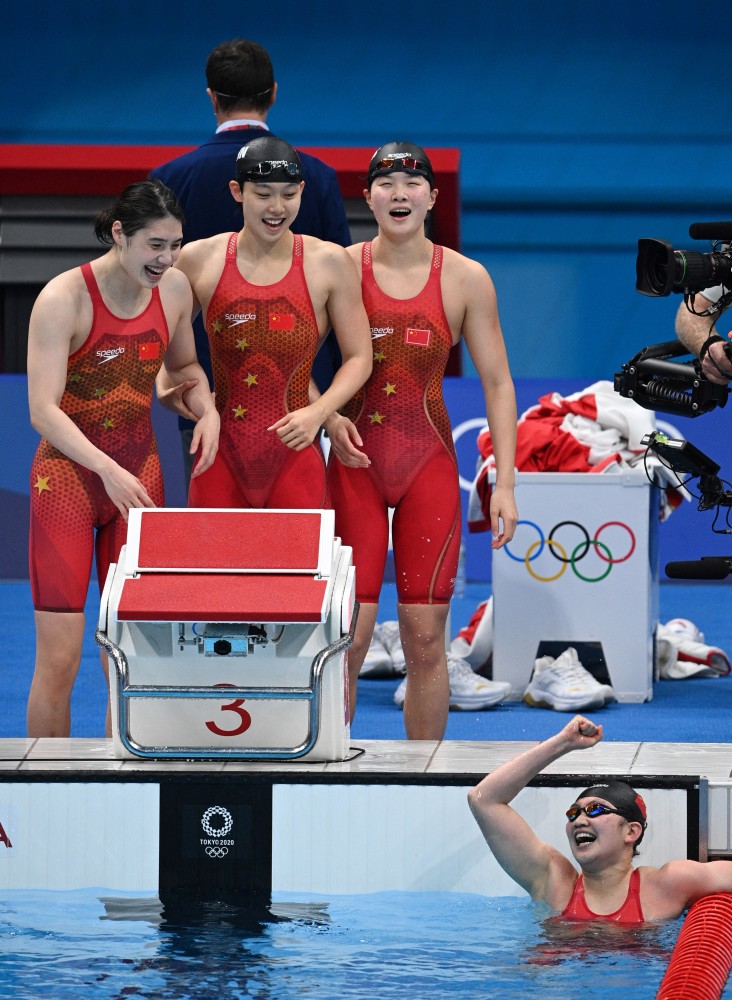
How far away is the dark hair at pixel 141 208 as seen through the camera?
395 cm

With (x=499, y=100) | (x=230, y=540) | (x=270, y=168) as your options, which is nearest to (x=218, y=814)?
(x=230, y=540)

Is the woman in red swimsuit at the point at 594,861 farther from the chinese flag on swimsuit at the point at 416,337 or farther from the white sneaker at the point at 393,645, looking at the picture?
the white sneaker at the point at 393,645

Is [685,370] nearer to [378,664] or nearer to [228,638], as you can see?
[228,638]

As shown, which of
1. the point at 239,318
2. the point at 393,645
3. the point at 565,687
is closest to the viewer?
the point at 239,318

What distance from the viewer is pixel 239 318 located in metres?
4.16

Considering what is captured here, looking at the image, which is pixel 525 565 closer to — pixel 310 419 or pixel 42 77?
pixel 310 419

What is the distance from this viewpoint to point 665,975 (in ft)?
10.3

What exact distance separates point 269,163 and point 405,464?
0.88 meters

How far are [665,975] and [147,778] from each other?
1314 millimetres

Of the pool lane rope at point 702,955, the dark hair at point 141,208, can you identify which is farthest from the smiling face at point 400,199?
the pool lane rope at point 702,955

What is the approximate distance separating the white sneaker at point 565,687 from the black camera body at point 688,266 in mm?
2091

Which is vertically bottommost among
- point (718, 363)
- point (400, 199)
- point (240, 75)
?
point (718, 363)

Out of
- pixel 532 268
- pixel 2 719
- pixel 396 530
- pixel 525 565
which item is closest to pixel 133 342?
pixel 396 530

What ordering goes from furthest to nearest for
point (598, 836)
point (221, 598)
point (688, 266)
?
1. point (688, 266)
2. point (221, 598)
3. point (598, 836)
